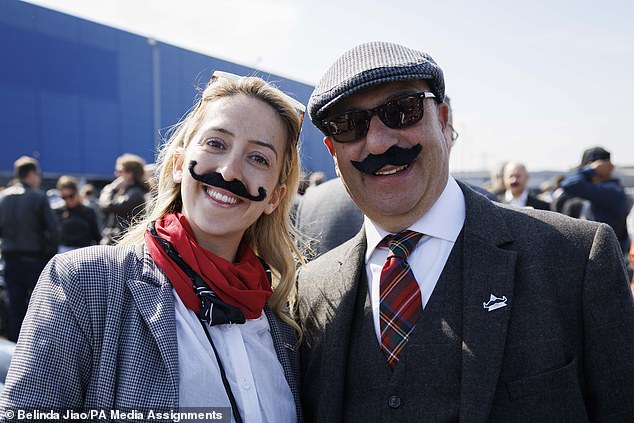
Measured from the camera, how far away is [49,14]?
2231 centimetres

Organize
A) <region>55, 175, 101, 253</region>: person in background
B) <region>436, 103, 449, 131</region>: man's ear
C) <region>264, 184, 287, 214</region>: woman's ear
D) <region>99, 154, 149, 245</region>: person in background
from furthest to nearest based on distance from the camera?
<region>55, 175, 101, 253</region>: person in background < <region>99, 154, 149, 245</region>: person in background < <region>264, 184, 287, 214</region>: woman's ear < <region>436, 103, 449, 131</region>: man's ear

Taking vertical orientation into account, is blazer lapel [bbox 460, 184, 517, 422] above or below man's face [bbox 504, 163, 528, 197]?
above

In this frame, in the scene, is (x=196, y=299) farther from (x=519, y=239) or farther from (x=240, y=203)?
(x=519, y=239)

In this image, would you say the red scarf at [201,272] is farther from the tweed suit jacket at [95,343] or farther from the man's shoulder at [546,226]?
the man's shoulder at [546,226]

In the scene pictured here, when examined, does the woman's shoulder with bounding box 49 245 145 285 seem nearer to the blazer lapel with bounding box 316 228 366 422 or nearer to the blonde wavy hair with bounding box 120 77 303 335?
the blonde wavy hair with bounding box 120 77 303 335

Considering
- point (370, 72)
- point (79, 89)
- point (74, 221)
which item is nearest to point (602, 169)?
point (370, 72)

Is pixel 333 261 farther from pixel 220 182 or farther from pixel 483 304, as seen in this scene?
pixel 483 304

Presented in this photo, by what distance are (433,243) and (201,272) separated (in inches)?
31.2

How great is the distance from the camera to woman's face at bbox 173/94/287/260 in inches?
77.1

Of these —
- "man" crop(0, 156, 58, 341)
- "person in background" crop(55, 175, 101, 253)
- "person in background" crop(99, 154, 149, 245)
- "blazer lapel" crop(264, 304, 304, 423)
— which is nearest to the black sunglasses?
"blazer lapel" crop(264, 304, 304, 423)

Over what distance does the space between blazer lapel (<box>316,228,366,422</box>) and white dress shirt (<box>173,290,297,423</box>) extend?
0.16 m

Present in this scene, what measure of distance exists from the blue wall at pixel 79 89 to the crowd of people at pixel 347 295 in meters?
18.4

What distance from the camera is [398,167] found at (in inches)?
74.5

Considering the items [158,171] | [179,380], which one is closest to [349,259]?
[179,380]
